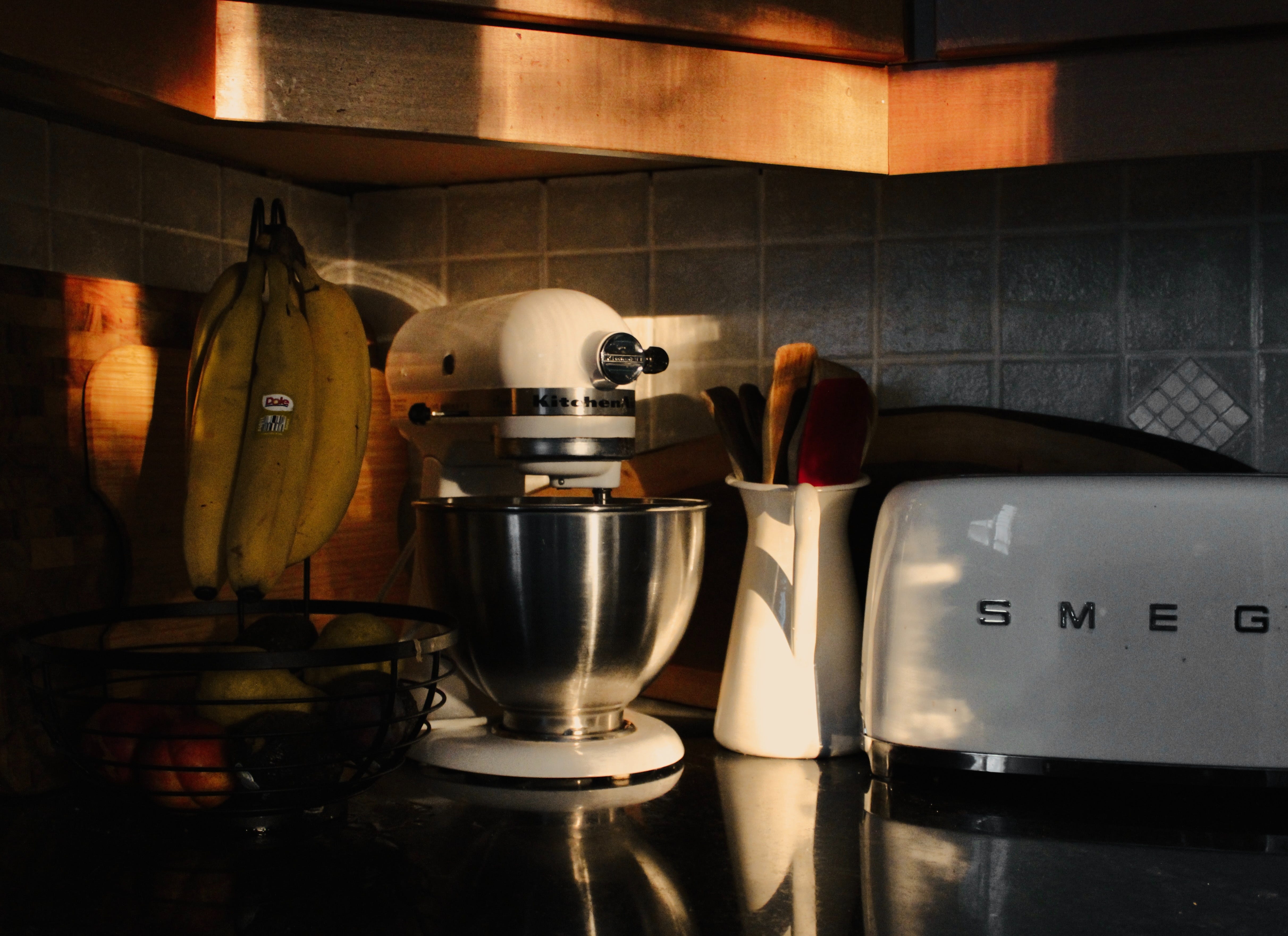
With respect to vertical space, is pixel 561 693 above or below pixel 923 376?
below

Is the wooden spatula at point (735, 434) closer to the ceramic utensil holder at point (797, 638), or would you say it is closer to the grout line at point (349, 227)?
the ceramic utensil holder at point (797, 638)

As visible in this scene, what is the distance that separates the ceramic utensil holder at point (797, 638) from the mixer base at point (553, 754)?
7cm

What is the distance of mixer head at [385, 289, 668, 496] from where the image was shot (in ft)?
2.74

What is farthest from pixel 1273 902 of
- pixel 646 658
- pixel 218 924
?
pixel 218 924

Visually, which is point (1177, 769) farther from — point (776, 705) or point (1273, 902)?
point (776, 705)

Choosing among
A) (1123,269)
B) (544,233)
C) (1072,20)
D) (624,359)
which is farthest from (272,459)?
(1123,269)

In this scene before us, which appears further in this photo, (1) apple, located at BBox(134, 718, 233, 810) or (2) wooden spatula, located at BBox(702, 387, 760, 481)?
(2) wooden spatula, located at BBox(702, 387, 760, 481)

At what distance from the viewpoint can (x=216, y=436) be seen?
81cm

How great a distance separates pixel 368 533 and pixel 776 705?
0.50 meters

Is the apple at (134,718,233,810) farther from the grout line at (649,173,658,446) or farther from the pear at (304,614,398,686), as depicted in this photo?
the grout line at (649,173,658,446)

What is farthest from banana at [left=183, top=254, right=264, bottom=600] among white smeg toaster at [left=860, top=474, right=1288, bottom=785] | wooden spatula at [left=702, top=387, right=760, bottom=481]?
white smeg toaster at [left=860, top=474, right=1288, bottom=785]

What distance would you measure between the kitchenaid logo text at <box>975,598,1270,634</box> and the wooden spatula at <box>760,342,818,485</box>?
22 cm

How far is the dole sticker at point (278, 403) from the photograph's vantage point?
0.81m

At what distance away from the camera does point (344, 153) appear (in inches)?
42.5
